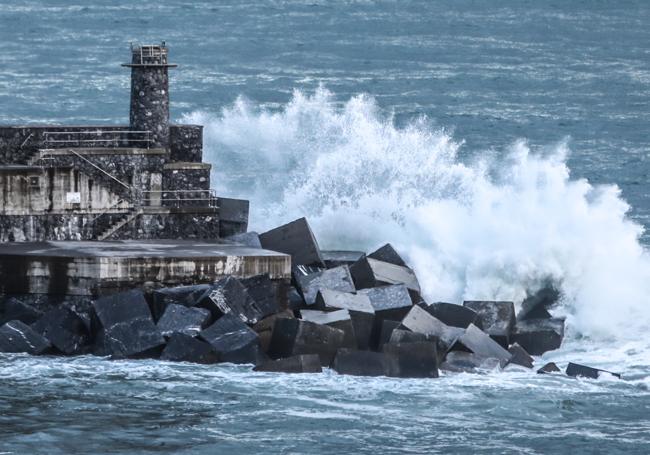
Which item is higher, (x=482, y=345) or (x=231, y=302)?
(x=231, y=302)

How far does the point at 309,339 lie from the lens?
3338cm

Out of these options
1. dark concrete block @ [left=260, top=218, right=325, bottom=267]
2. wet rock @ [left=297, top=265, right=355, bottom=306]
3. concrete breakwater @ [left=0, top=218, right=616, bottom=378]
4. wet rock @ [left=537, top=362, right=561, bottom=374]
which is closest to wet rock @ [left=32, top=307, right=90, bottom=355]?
concrete breakwater @ [left=0, top=218, right=616, bottom=378]

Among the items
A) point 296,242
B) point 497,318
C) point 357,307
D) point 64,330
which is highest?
point 296,242

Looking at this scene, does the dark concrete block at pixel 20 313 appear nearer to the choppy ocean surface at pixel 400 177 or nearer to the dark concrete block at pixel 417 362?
the choppy ocean surface at pixel 400 177

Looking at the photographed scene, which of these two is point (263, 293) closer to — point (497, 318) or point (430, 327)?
point (430, 327)

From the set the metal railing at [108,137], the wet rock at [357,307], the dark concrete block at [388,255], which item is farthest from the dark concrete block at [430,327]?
the metal railing at [108,137]

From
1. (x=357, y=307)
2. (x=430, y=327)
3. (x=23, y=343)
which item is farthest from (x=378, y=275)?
(x=23, y=343)

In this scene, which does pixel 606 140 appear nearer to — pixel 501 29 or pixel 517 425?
pixel 501 29

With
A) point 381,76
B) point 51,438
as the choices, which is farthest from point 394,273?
point 381,76

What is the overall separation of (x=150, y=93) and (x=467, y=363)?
1047cm

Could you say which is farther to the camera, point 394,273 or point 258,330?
point 394,273

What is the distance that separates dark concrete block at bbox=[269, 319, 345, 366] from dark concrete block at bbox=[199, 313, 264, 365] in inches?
20.0

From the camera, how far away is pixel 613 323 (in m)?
37.7

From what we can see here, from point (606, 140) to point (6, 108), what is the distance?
20.8 metres
